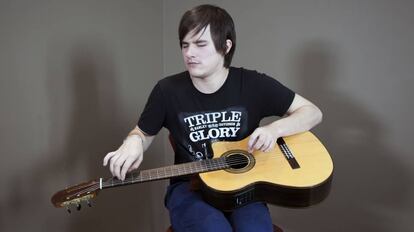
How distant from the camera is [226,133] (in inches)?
49.4

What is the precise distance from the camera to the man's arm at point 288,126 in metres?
1.12

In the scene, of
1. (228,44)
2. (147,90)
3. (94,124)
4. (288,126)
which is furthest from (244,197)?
(147,90)

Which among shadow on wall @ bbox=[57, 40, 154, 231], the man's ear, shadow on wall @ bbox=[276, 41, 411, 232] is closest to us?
the man's ear

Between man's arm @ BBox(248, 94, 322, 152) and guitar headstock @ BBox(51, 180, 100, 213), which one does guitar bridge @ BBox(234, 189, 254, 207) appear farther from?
guitar headstock @ BBox(51, 180, 100, 213)

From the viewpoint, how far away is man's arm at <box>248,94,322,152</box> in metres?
1.12

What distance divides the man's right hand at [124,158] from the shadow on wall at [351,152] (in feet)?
3.23

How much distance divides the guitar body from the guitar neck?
19mm

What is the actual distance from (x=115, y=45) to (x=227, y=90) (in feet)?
2.17

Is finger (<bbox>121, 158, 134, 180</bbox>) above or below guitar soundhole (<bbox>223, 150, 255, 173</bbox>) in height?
above

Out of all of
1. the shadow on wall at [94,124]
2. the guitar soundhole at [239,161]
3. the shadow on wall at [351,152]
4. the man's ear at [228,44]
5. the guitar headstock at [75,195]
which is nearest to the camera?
the guitar headstock at [75,195]

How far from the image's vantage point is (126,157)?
3.41 feet

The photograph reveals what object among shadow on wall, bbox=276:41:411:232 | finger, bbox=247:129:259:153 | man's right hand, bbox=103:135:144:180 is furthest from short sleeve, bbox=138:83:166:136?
shadow on wall, bbox=276:41:411:232

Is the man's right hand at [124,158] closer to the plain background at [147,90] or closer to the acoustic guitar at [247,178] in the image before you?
the acoustic guitar at [247,178]

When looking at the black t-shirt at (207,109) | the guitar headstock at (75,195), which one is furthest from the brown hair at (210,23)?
the guitar headstock at (75,195)
